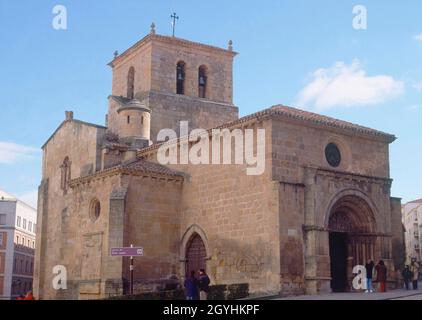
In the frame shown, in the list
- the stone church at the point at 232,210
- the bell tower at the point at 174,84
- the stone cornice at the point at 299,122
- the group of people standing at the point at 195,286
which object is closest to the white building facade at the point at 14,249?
the stone church at the point at 232,210

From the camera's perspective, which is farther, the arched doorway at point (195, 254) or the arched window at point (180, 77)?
the arched window at point (180, 77)

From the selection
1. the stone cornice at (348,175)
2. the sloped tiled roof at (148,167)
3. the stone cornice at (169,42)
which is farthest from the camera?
the stone cornice at (169,42)

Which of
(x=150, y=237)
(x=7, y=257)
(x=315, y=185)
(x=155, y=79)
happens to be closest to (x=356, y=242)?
(x=315, y=185)

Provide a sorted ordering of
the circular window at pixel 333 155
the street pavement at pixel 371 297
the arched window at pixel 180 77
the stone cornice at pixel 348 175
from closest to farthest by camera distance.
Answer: the street pavement at pixel 371 297 → the stone cornice at pixel 348 175 → the circular window at pixel 333 155 → the arched window at pixel 180 77

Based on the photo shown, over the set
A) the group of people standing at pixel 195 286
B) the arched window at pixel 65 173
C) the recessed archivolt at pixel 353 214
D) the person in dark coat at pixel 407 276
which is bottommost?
the group of people standing at pixel 195 286

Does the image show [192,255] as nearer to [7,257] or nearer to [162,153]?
[162,153]

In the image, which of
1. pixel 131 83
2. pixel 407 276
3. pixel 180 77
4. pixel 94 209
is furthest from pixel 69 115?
pixel 407 276

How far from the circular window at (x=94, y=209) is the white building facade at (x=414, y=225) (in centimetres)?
5251

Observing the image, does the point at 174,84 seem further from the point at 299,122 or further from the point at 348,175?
the point at 348,175

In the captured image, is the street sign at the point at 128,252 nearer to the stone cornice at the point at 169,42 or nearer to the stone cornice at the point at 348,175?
the stone cornice at the point at 348,175

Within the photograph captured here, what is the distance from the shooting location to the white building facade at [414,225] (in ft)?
232

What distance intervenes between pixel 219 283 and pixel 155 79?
12.0 m

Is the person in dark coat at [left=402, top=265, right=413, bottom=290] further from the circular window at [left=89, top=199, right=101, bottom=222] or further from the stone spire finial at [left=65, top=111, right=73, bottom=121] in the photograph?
the stone spire finial at [left=65, top=111, right=73, bottom=121]

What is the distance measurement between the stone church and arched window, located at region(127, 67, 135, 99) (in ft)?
8.30
